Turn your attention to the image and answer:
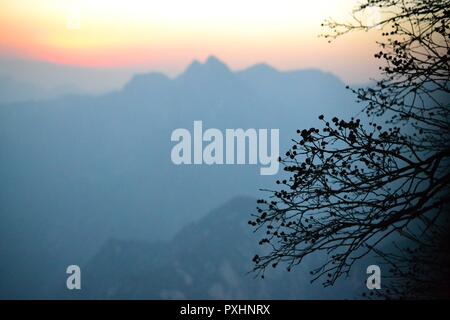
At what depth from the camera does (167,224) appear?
480cm

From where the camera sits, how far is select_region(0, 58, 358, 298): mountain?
4.49 metres

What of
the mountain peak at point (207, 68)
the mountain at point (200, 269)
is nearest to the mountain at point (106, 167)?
the mountain peak at point (207, 68)

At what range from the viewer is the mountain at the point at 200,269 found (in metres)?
4.58

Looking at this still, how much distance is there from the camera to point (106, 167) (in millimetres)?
4469

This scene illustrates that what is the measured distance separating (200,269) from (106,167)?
1.12 m

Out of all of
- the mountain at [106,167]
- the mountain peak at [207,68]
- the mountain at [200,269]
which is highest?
the mountain peak at [207,68]
